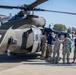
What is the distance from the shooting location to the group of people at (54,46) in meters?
13.0

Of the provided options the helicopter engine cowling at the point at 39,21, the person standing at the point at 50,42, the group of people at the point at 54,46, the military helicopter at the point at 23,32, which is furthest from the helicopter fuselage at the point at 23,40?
the helicopter engine cowling at the point at 39,21

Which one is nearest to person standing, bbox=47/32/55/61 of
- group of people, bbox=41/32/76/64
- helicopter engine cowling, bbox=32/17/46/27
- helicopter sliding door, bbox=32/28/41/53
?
group of people, bbox=41/32/76/64

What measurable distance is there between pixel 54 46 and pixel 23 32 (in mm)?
1936

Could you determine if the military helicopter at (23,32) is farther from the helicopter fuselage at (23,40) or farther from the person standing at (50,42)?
the person standing at (50,42)

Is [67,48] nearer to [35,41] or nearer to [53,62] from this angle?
[53,62]

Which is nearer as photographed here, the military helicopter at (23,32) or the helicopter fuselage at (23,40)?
the military helicopter at (23,32)

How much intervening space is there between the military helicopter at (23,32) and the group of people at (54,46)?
0.44 meters

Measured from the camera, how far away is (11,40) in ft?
41.9

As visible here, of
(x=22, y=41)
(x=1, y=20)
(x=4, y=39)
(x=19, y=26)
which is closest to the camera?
(x=4, y=39)

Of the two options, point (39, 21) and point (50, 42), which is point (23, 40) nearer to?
point (50, 42)

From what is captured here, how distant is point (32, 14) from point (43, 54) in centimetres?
255

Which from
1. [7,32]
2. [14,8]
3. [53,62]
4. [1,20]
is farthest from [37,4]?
[1,20]

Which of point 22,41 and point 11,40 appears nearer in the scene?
point 11,40

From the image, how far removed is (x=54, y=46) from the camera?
13430mm
